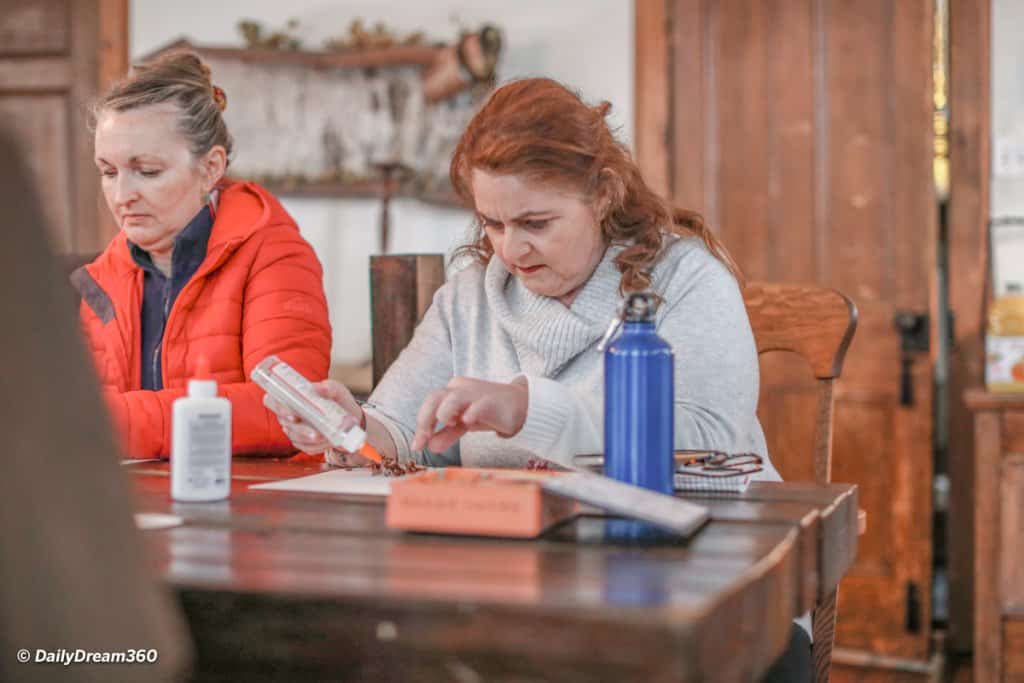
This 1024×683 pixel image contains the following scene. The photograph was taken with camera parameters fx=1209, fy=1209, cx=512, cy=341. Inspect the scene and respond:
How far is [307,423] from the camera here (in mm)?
1507

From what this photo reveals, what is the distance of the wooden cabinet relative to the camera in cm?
284

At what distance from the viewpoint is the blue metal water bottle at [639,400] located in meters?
1.19

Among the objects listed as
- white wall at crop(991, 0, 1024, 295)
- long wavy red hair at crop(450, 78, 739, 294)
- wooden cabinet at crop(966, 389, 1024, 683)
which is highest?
white wall at crop(991, 0, 1024, 295)

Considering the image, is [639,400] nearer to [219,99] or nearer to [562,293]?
[562,293]

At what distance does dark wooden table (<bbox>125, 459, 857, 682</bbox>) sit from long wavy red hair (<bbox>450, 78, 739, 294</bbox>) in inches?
29.0

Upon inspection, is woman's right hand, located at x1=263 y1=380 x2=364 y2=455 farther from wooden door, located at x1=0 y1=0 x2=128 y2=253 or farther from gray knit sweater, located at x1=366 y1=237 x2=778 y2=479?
wooden door, located at x1=0 y1=0 x2=128 y2=253

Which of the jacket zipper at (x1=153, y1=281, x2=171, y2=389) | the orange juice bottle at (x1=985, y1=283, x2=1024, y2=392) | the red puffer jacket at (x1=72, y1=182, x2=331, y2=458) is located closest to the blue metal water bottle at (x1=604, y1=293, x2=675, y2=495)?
the red puffer jacket at (x1=72, y1=182, x2=331, y2=458)

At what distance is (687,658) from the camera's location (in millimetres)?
722

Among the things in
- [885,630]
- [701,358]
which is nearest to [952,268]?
[885,630]

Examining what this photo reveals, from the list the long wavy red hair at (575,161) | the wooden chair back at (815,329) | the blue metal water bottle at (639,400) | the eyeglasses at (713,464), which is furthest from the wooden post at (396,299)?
the blue metal water bottle at (639,400)

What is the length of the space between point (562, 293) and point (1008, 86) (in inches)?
82.3

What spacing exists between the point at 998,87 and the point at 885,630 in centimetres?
154

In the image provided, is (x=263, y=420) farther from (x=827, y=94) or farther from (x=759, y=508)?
(x=827, y=94)

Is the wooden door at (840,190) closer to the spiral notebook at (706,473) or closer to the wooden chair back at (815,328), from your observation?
the wooden chair back at (815,328)
